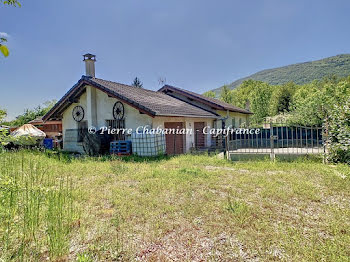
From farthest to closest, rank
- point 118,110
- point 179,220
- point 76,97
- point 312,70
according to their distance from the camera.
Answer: point 312,70
point 76,97
point 118,110
point 179,220

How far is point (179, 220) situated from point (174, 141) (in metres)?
8.58

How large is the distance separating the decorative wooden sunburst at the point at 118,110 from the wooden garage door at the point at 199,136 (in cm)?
541

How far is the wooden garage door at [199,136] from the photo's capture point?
555 inches

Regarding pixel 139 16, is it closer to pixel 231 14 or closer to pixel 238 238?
pixel 231 14

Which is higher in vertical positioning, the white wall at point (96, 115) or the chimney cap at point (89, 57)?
the chimney cap at point (89, 57)

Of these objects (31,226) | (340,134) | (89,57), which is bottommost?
(31,226)

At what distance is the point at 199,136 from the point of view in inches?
573

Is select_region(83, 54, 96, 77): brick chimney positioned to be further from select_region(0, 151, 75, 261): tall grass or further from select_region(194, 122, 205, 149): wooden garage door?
select_region(0, 151, 75, 261): tall grass

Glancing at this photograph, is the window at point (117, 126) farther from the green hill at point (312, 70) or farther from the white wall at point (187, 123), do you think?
the green hill at point (312, 70)

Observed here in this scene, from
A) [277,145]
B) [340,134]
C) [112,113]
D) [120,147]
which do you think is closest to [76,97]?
[112,113]

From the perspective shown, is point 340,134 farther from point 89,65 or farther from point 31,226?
point 89,65

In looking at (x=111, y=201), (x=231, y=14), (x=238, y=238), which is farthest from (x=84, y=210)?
(x=231, y=14)

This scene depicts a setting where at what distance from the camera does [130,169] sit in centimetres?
718

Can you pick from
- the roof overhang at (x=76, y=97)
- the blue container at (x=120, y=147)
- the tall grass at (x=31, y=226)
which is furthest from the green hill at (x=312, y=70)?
the tall grass at (x=31, y=226)
